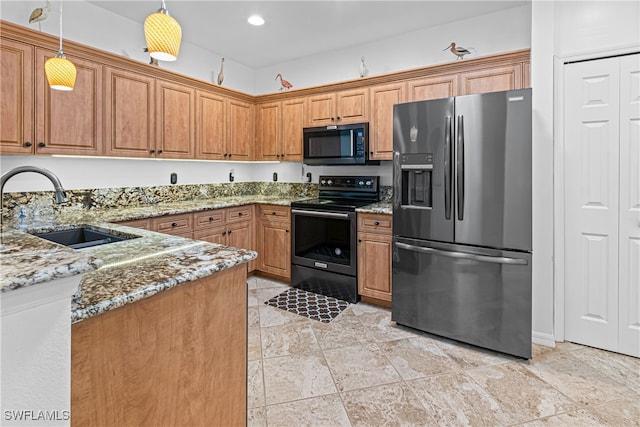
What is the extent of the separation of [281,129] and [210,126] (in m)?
0.83

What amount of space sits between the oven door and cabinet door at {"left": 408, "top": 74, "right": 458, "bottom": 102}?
1295 millimetres

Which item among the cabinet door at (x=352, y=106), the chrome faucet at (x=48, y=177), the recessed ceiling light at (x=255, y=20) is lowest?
the chrome faucet at (x=48, y=177)

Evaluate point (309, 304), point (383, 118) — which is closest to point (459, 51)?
point (383, 118)

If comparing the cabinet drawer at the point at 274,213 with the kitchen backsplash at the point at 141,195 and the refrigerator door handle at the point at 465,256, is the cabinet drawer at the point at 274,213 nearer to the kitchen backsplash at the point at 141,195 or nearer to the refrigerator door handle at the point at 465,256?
the kitchen backsplash at the point at 141,195

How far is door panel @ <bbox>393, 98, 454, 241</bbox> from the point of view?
8.13 feet

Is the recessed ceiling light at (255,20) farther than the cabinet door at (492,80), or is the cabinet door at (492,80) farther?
the recessed ceiling light at (255,20)

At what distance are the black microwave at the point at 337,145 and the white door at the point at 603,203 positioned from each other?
66.2 inches

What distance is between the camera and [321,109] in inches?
149

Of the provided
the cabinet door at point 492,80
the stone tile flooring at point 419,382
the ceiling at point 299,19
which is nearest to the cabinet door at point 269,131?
the ceiling at point 299,19

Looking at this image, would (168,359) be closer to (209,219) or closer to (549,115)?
(209,219)

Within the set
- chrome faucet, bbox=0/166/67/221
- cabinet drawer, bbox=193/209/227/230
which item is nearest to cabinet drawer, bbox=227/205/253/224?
cabinet drawer, bbox=193/209/227/230

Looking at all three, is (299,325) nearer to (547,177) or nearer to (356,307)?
(356,307)

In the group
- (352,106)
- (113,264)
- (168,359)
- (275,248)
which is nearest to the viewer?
(168,359)

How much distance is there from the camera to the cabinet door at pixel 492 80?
2.80m
